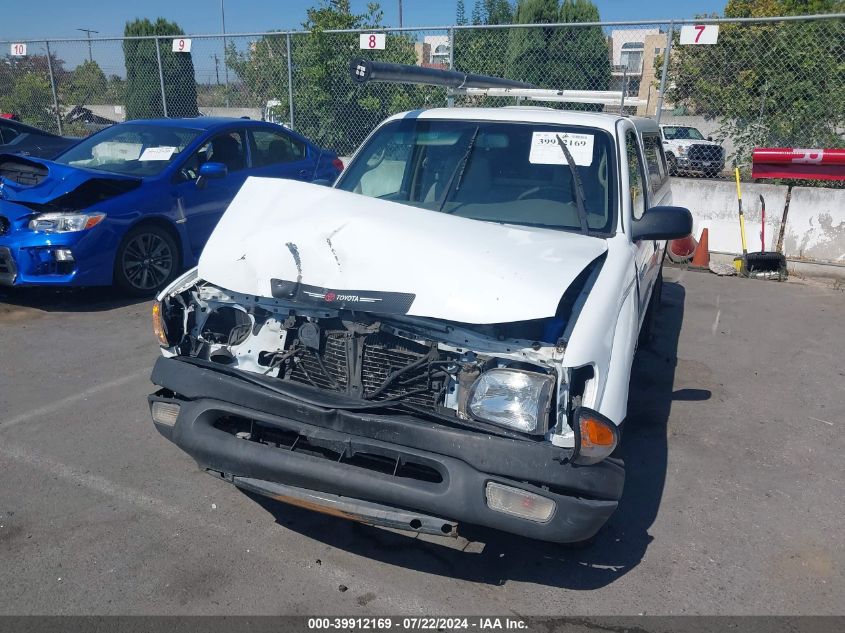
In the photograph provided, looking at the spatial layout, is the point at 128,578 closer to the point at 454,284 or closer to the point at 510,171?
the point at 454,284

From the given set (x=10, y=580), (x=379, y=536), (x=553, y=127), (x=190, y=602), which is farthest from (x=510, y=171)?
(x=10, y=580)

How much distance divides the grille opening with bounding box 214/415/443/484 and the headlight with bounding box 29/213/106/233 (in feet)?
13.4

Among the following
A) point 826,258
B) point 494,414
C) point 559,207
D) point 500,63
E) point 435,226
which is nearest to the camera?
point 494,414

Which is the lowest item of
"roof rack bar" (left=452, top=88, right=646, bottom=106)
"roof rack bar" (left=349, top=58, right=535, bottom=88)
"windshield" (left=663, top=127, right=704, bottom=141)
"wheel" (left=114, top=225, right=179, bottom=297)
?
"wheel" (left=114, top=225, right=179, bottom=297)

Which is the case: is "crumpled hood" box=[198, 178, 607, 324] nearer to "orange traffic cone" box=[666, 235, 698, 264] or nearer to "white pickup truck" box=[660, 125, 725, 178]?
"orange traffic cone" box=[666, 235, 698, 264]

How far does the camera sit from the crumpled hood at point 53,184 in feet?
20.7

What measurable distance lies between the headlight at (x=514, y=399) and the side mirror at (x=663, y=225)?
4.58 ft

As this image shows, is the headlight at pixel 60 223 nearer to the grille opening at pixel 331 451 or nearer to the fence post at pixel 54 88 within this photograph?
the grille opening at pixel 331 451

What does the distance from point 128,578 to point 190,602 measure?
1.14 feet

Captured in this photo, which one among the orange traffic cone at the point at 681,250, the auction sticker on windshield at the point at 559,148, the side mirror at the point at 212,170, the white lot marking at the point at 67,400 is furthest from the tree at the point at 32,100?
the auction sticker on windshield at the point at 559,148

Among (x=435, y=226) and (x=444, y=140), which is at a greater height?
(x=444, y=140)

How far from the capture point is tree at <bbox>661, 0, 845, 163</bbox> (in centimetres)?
862

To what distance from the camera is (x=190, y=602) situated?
9.36 ft

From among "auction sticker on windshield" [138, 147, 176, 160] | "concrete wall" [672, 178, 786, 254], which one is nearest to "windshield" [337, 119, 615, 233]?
"auction sticker on windshield" [138, 147, 176, 160]
